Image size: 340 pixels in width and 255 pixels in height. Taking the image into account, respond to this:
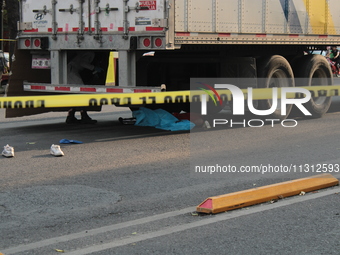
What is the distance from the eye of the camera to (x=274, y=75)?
42.1 ft

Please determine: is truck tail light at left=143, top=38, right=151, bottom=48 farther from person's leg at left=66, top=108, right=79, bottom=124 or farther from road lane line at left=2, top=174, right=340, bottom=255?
road lane line at left=2, top=174, right=340, bottom=255

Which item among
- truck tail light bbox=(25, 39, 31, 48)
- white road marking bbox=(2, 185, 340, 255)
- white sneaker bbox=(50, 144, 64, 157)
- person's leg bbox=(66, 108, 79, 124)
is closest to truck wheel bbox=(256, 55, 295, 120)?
person's leg bbox=(66, 108, 79, 124)

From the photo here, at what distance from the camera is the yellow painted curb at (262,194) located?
5.85 m

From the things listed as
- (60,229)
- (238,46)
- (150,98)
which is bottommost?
(60,229)

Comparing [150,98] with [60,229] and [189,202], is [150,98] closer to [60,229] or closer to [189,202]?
[189,202]

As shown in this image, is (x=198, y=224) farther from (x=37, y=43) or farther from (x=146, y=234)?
(x=37, y=43)

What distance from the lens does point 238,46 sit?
1233 centimetres

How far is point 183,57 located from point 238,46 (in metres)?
1.17

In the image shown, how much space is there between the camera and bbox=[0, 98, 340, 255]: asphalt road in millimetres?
5039

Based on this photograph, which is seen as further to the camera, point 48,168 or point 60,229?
point 48,168

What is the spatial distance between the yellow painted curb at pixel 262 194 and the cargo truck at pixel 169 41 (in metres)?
4.21

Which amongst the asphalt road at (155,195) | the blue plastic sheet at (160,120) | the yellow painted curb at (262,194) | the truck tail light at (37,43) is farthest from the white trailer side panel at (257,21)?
the yellow painted curb at (262,194)

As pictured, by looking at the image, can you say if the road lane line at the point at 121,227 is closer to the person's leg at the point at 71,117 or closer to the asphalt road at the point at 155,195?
the asphalt road at the point at 155,195

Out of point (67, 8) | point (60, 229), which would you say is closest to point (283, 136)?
point (67, 8)
